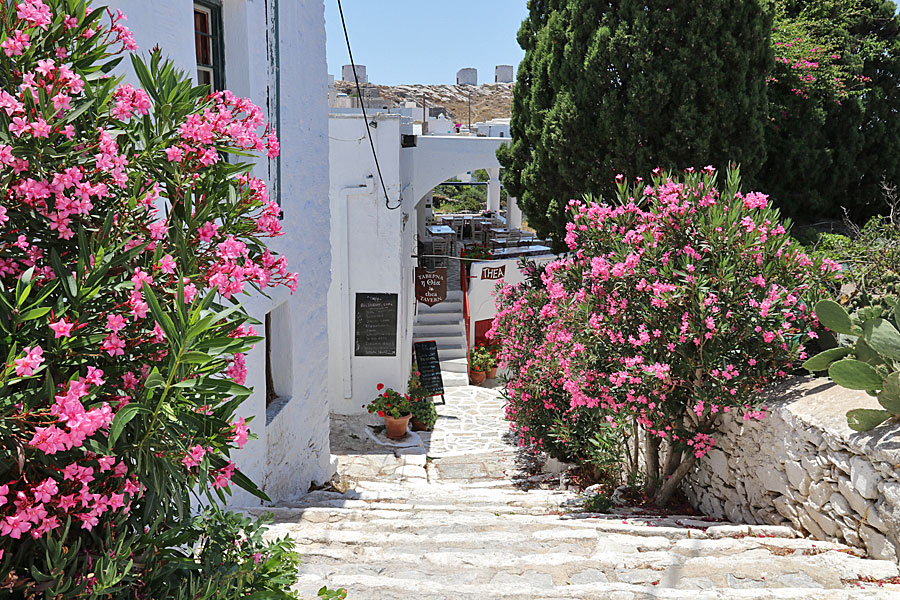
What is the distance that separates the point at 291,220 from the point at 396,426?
5604 mm

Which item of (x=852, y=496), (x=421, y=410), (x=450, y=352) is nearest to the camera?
(x=852, y=496)

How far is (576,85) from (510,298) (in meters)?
3.27

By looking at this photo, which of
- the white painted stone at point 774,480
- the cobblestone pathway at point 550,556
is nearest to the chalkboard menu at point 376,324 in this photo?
the cobblestone pathway at point 550,556

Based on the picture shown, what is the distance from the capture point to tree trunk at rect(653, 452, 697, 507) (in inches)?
217

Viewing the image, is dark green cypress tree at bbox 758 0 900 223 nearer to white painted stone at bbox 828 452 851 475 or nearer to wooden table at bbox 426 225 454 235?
white painted stone at bbox 828 452 851 475

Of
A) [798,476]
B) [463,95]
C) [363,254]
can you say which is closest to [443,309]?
[363,254]

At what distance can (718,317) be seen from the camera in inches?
188

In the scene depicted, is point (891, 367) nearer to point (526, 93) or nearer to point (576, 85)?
point (576, 85)

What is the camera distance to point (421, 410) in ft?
38.9

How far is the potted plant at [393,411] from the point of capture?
11492mm

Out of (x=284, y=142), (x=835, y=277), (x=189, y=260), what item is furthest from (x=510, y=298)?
(x=189, y=260)

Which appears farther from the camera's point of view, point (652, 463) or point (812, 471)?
point (652, 463)

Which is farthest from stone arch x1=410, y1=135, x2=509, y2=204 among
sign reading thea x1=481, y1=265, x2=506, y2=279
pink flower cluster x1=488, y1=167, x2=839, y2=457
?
pink flower cluster x1=488, y1=167, x2=839, y2=457

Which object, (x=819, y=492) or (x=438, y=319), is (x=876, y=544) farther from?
(x=438, y=319)
